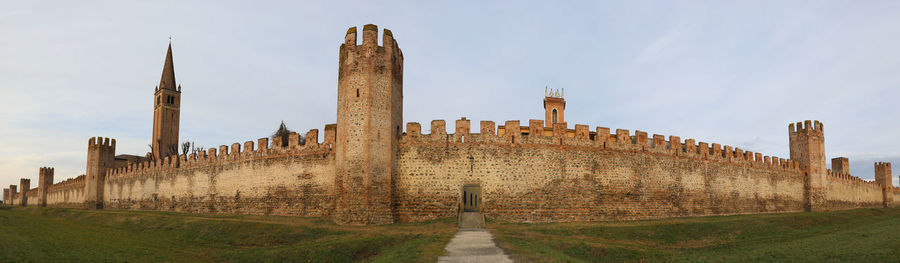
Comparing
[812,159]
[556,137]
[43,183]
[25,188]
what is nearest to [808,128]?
[812,159]

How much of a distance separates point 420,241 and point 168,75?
66.2m

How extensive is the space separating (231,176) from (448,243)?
19.5m

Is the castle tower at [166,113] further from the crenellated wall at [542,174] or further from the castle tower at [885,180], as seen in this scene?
the castle tower at [885,180]

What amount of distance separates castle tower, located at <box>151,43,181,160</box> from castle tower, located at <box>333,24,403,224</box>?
172ft

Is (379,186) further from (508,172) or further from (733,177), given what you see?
→ (733,177)

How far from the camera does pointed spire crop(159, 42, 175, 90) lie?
72.2 metres

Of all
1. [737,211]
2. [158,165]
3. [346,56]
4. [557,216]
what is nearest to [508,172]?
[557,216]

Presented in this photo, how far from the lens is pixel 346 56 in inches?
1014

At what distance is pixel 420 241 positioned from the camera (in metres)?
17.3

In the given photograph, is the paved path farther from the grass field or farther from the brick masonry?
the brick masonry

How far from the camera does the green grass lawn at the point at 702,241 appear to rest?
54.2ft

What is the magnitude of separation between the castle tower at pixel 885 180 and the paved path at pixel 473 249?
54.6 meters

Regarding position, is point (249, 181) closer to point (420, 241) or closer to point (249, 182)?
point (249, 182)

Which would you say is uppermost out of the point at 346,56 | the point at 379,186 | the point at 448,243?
the point at 346,56
